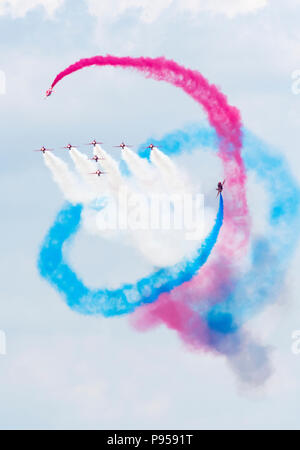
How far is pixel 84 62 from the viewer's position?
192 m

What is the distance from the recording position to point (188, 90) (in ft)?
630

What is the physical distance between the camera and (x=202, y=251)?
652 ft
